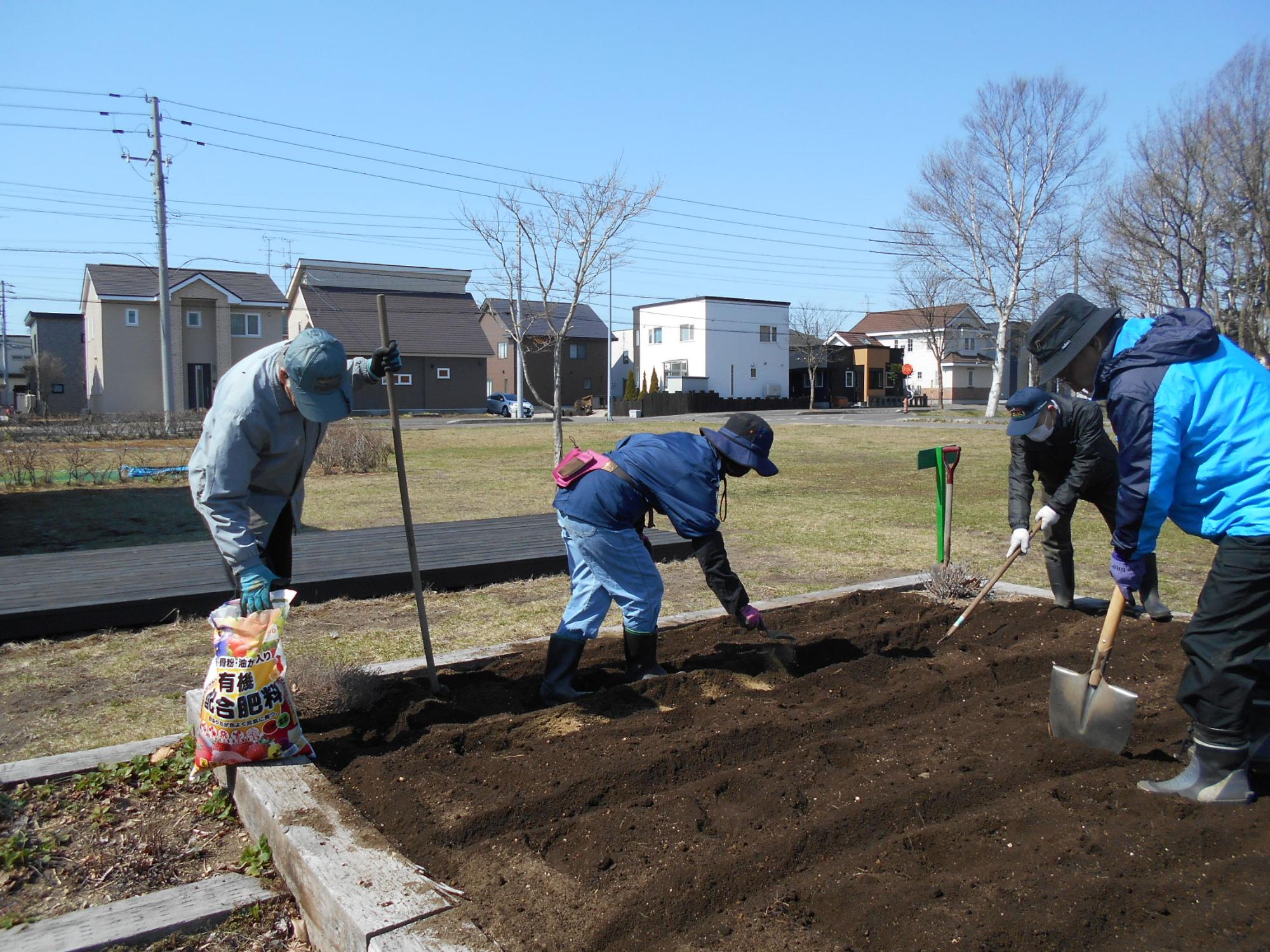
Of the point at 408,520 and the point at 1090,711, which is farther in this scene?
the point at 408,520

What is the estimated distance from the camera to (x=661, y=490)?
4246 mm

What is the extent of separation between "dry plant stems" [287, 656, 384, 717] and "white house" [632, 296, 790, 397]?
55.2 meters

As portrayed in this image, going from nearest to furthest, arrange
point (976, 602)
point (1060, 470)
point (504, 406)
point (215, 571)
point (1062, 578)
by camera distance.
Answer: point (976, 602) < point (1062, 578) < point (1060, 470) < point (215, 571) < point (504, 406)

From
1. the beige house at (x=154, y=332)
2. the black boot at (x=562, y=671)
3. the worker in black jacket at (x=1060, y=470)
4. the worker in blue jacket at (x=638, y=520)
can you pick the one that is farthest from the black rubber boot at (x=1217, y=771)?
the beige house at (x=154, y=332)

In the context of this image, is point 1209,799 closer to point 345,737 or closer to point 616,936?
point 616,936

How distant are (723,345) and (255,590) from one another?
57.6 metres

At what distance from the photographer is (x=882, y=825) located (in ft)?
10.1

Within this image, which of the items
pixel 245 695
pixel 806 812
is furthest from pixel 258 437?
pixel 806 812

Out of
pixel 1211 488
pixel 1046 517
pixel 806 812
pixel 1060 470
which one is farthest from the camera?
pixel 1060 470

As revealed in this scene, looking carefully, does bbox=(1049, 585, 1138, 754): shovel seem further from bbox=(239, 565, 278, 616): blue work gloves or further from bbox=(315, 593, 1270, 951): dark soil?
bbox=(239, 565, 278, 616): blue work gloves

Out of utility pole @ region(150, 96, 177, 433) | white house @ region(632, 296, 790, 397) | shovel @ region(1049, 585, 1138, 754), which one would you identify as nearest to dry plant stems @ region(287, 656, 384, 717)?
shovel @ region(1049, 585, 1138, 754)

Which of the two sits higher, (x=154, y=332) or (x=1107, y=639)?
(x=154, y=332)

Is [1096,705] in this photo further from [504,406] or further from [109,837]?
[504,406]

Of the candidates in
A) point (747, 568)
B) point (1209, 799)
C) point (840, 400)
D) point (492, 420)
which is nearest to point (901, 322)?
point (840, 400)
